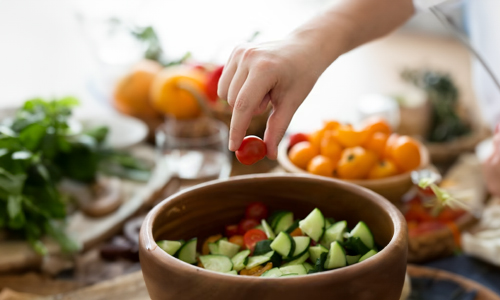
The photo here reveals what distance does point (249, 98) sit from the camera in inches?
29.0

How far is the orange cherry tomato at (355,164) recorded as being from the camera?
1169mm

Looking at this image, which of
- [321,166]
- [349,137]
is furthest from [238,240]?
[349,137]

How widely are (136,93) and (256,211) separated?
1.01 meters

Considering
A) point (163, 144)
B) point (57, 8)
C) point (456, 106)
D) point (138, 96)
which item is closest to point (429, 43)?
point (456, 106)

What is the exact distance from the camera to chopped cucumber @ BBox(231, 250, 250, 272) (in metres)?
0.78

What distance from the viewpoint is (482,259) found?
117cm

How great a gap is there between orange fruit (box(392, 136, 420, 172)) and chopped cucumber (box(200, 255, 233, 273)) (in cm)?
58

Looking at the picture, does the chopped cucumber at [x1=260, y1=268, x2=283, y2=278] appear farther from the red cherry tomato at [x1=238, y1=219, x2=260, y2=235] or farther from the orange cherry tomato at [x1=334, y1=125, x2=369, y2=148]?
the orange cherry tomato at [x1=334, y1=125, x2=369, y2=148]

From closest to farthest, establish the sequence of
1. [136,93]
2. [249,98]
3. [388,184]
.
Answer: [249,98], [388,184], [136,93]

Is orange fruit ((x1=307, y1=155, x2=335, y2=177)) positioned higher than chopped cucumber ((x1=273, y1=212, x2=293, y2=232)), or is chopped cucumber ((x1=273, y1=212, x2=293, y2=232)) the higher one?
chopped cucumber ((x1=273, y1=212, x2=293, y2=232))

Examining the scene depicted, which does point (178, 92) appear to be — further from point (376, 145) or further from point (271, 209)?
point (271, 209)

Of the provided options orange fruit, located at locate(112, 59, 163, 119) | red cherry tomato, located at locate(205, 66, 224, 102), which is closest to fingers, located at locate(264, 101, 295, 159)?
red cherry tomato, located at locate(205, 66, 224, 102)

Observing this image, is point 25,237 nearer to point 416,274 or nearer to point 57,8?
point 416,274

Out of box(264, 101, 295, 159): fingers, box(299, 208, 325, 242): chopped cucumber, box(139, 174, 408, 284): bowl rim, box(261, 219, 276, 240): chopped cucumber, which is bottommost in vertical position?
box(261, 219, 276, 240): chopped cucumber
